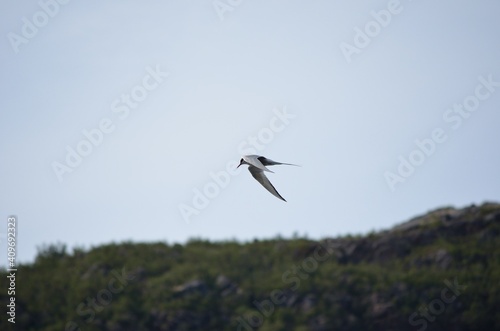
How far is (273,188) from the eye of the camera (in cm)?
3544

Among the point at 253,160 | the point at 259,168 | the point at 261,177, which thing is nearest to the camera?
the point at 259,168

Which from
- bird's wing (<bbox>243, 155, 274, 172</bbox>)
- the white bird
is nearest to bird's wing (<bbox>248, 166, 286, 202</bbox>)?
the white bird

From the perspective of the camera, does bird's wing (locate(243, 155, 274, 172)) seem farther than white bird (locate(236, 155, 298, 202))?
No

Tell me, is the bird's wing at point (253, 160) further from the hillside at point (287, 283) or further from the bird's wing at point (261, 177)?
the hillside at point (287, 283)

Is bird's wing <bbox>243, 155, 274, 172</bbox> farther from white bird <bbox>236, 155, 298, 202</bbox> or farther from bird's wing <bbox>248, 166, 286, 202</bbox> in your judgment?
bird's wing <bbox>248, 166, 286, 202</bbox>

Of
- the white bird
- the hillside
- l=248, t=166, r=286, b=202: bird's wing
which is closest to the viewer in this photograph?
the white bird

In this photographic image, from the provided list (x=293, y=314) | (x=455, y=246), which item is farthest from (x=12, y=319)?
(x=455, y=246)

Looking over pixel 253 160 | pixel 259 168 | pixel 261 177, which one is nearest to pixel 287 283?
pixel 261 177

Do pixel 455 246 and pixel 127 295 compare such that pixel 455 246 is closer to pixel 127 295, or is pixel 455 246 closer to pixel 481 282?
pixel 481 282

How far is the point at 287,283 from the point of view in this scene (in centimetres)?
4612

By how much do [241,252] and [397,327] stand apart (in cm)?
898

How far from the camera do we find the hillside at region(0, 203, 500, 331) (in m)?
44.9

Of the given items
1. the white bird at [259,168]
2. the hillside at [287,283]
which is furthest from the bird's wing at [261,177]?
the hillside at [287,283]

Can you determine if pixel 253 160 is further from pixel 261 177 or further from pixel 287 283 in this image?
pixel 287 283
